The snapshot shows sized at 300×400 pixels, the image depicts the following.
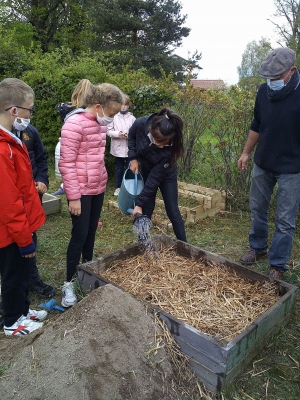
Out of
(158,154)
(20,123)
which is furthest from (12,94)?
(158,154)

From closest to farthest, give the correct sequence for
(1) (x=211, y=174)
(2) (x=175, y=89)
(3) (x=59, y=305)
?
(3) (x=59, y=305) < (1) (x=211, y=174) < (2) (x=175, y=89)

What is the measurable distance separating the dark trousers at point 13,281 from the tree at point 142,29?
19054 millimetres

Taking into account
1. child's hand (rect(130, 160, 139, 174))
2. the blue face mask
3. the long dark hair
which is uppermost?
the blue face mask

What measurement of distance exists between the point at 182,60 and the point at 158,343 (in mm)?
21560

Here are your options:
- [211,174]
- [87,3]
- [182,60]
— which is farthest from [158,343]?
[87,3]

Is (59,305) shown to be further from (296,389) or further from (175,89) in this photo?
(175,89)

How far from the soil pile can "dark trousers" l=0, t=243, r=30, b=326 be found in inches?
13.4

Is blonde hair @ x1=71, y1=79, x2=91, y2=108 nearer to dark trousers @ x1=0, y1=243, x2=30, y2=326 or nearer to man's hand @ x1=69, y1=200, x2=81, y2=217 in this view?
man's hand @ x1=69, y1=200, x2=81, y2=217

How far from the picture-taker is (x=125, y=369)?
2.10 meters

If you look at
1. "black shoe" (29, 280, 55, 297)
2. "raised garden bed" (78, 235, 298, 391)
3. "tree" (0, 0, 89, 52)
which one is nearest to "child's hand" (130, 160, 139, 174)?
"raised garden bed" (78, 235, 298, 391)

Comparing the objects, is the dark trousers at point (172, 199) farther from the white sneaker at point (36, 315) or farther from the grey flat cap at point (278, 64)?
the white sneaker at point (36, 315)

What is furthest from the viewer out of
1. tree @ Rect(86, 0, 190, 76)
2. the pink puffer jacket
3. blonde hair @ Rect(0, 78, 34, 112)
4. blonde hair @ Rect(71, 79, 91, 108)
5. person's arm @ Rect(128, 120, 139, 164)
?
tree @ Rect(86, 0, 190, 76)

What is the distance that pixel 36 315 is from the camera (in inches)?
115

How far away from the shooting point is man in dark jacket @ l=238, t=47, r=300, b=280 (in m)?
3.21
